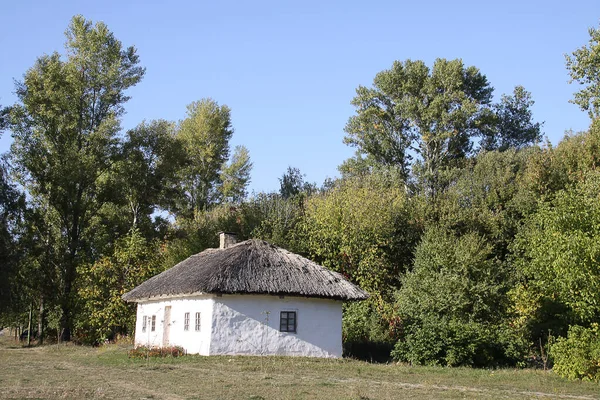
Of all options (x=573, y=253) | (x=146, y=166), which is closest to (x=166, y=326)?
(x=146, y=166)

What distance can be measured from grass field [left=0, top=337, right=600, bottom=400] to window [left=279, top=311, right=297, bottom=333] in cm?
174

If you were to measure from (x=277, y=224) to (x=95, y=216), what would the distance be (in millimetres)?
11394

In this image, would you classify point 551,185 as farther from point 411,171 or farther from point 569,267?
point 569,267

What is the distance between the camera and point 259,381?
17.3 m

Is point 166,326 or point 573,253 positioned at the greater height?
point 573,253

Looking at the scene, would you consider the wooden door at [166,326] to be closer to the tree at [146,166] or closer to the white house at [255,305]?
the white house at [255,305]

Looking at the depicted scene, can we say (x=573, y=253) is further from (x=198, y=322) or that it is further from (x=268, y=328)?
(x=198, y=322)

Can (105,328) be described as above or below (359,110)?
below

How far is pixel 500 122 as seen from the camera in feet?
157

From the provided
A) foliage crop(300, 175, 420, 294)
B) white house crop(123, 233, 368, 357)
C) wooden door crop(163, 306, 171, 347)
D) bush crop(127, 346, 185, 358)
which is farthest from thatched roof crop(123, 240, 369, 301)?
foliage crop(300, 175, 420, 294)

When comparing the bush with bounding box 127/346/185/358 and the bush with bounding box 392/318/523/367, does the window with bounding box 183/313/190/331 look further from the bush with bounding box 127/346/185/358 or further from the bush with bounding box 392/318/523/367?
the bush with bounding box 392/318/523/367

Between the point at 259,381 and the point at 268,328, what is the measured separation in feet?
26.5

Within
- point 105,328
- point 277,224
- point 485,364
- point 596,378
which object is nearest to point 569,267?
point 596,378

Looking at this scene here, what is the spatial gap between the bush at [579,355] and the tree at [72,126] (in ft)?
87.3
